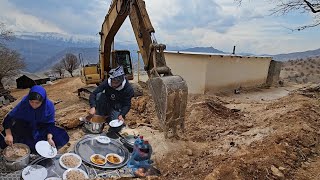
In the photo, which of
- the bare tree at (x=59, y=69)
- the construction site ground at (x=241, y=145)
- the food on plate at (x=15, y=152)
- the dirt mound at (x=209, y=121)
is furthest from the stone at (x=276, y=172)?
the bare tree at (x=59, y=69)

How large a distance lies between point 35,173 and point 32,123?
2.47 ft

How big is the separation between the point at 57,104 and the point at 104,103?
7244mm

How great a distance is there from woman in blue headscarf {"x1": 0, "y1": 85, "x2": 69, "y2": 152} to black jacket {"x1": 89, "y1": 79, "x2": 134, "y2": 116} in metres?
1.39

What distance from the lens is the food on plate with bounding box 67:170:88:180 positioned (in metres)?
3.90

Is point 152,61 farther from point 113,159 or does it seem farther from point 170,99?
point 113,159

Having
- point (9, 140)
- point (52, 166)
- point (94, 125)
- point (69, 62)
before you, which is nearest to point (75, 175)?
point (52, 166)

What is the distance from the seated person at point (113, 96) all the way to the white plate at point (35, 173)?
1881 mm

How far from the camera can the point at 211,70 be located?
514 inches

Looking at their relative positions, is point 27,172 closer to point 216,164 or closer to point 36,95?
point 36,95

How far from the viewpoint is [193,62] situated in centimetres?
1322

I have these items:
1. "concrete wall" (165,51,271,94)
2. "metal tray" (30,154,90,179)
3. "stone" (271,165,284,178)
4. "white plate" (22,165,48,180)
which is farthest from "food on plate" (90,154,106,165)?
"concrete wall" (165,51,271,94)

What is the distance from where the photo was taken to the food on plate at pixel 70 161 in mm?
4176

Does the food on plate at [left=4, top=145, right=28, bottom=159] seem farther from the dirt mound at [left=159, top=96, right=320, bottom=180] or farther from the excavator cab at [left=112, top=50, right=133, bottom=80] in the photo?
the excavator cab at [left=112, top=50, right=133, bottom=80]

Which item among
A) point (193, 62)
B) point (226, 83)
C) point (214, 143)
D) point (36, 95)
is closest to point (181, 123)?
point (214, 143)
